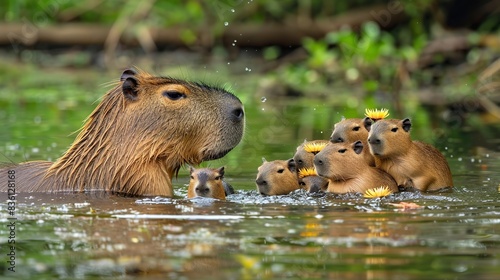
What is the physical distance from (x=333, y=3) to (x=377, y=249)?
12.8 metres

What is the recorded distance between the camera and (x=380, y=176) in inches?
243

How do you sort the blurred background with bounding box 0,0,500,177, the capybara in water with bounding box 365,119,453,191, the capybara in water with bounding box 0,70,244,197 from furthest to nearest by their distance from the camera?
the blurred background with bounding box 0,0,500,177 < the capybara in water with bounding box 365,119,453,191 < the capybara in water with bounding box 0,70,244,197

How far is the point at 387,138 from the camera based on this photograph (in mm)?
6199

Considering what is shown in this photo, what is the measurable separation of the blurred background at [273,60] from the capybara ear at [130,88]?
95.5 inches

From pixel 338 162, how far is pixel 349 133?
476 millimetres

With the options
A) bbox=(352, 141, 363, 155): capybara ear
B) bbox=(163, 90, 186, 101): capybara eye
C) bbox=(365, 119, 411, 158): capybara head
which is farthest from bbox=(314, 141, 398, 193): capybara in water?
bbox=(163, 90, 186, 101): capybara eye

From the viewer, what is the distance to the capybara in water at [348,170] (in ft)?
20.0

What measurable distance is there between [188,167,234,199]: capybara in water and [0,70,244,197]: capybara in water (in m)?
0.19

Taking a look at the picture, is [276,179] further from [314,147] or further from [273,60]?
[273,60]

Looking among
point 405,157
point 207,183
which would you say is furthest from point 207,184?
point 405,157

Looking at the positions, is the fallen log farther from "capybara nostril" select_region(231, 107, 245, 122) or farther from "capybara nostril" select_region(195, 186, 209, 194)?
"capybara nostril" select_region(195, 186, 209, 194)

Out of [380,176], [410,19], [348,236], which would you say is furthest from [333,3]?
[348,236]

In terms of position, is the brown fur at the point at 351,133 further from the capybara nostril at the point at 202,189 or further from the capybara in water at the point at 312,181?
the capybara nostril at the point at 202,189

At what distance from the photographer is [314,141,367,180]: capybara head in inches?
240
